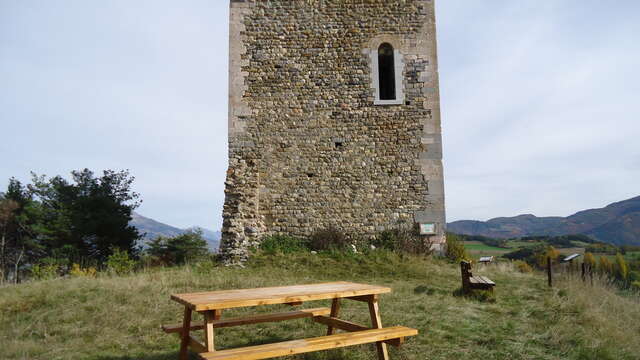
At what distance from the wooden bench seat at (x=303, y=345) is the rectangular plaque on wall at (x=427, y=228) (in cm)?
648

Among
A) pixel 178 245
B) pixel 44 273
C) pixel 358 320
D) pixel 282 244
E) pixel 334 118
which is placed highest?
pixel 334 118

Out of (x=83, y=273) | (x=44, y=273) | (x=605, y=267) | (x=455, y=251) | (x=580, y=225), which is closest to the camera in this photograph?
(x=83, y=273)

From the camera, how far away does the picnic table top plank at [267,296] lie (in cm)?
285

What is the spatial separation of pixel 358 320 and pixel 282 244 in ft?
16.8

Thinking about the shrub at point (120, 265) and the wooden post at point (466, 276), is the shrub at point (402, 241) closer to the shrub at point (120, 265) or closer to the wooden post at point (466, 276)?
the wooden post at point (466, 276)

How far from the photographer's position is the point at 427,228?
31.7 ft

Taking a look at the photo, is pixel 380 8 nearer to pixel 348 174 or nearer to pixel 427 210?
pixel 348 174

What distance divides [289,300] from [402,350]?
1314mm

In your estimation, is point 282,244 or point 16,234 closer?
point 282,244

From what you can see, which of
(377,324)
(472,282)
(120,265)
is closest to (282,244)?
(120,265)

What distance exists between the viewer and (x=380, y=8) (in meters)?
10.4

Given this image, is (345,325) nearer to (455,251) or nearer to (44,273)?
(455,251)

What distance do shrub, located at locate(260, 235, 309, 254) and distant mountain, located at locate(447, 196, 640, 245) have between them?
4662 centimetres

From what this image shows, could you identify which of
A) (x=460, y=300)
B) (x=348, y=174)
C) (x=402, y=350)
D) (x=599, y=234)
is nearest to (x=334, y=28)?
(x=348, y=174)
